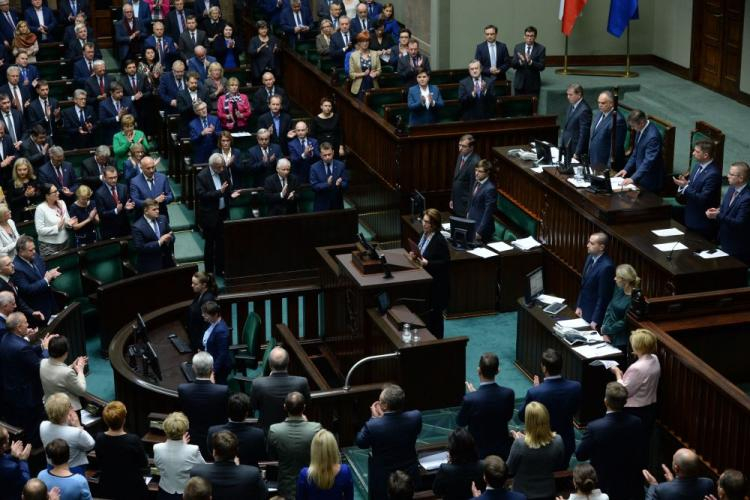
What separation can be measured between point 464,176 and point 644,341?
4.20 m

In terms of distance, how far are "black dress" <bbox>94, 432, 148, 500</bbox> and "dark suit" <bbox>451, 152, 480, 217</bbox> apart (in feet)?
17.9

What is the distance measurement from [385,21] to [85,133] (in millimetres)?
5603

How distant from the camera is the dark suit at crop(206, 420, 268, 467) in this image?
7.13m

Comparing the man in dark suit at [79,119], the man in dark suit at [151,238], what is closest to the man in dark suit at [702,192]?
the man in dark suit at [151,238]

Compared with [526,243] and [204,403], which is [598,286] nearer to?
[526,243]

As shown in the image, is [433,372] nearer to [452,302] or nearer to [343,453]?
[343,453]

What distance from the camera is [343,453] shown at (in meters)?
8.80

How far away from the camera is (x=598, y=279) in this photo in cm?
946

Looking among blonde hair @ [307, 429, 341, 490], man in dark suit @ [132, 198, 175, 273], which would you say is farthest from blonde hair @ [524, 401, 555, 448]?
man in dark suit @ [132, 198, 175, 273]

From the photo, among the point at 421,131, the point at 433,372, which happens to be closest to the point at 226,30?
the point at 421,131

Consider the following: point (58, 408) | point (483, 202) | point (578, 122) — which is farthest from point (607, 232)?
point (58, 408)

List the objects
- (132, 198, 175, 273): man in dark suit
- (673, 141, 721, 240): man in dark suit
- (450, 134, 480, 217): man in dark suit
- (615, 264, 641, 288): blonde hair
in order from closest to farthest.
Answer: (615, 264, 641, 288): blonde hair, (673, 141, 721, 240): man in dark suit, (132, 198, 175, 273): man in dark suit, (450, 134, 480, 217): man in dark suit

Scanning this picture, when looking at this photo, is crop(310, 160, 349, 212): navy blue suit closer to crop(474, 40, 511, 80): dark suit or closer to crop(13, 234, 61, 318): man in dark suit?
crop(13, 234, 61, 318): man in dark suit

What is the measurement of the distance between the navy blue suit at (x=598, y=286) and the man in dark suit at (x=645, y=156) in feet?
6.16
